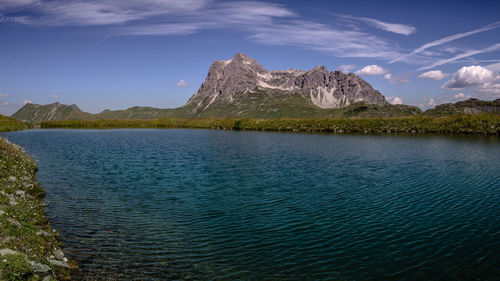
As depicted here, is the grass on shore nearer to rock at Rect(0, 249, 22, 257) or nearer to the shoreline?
the shoreline

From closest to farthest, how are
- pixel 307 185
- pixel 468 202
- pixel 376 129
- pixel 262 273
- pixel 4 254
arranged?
pixel 4 254 → pixel 262 273 → pixel 468 202 → pixel 307 185 → pixel 376 129

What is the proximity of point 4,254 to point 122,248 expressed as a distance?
583 cm

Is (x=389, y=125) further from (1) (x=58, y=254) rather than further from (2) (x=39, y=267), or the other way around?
(2) (x=39, y=267)

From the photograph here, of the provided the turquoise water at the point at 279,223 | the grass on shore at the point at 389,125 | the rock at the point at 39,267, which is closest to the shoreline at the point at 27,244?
the rock at the point at 39,267

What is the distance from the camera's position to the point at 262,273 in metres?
15.1

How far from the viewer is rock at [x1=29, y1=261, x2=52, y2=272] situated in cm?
1301

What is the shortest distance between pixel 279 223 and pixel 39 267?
14.4 meters

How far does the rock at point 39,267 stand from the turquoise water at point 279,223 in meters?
1.56

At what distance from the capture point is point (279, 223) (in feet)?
72.6

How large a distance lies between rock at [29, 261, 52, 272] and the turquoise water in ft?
5.11

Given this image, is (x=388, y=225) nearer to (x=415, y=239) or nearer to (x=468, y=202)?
(x=415, y=239)

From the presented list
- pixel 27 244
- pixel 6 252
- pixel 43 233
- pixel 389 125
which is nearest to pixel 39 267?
pixel 6 252

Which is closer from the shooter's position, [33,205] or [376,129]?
[33,205]

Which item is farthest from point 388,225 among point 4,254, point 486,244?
point 4,254
